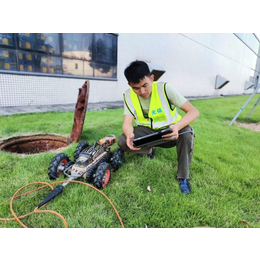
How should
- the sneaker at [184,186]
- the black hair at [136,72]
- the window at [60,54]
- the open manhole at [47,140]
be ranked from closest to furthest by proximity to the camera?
the black hair at [136,72], the sneaker at [184,186], the open manhole at [47,140], the window at [60,54]

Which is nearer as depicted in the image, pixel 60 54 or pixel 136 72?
pixel 136 72

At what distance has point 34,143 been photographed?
3.81m

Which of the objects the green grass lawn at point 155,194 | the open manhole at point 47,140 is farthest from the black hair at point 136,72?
the open manhole at point 47,140

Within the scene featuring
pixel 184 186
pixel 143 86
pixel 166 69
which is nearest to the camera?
pixel 143 86

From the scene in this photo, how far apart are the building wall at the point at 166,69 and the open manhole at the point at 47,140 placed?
408cm

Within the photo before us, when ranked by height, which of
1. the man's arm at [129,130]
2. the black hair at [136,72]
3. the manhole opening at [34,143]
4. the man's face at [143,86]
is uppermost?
the black hair at [136,72]

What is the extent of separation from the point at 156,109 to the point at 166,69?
515 inches

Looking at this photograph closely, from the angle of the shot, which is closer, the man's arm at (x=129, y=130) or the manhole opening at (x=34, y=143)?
the man's arm at (x=129, y=130)

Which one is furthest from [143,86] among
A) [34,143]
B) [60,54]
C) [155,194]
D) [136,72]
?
[60,54]

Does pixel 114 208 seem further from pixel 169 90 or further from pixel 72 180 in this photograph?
pixel 169 90

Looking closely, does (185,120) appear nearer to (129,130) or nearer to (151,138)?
(151,138)

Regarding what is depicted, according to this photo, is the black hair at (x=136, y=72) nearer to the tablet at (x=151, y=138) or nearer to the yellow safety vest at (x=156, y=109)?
the yellow safety vest at (x=156, y=109)

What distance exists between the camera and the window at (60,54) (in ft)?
22.1

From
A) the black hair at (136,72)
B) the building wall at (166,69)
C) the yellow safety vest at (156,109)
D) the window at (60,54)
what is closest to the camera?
the black hair at (136,72)
